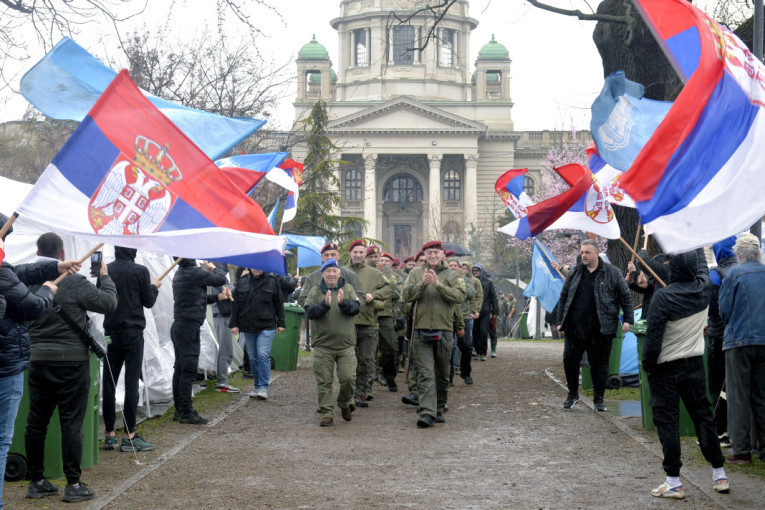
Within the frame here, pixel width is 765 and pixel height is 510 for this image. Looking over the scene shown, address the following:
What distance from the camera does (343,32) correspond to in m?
90.8

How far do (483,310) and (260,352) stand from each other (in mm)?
7472

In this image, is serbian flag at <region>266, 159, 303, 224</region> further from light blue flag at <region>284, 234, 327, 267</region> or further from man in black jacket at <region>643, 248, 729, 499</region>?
man in black jacket at <region>643, 248, 729, 499</region>

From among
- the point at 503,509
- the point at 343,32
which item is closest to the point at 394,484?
the point at 503,509

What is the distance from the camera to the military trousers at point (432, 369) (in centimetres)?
1072

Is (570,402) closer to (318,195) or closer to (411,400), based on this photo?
(411,400)

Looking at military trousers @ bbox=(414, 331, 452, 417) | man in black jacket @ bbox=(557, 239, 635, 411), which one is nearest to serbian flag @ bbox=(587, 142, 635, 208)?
man in black jacket @ bbox=(557, 239, 635, 411)

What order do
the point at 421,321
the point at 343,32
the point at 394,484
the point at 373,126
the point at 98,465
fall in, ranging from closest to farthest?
1. the point at 394,484
2. the point at 98,465
3. the point at 421,321
4. the point at 373,126
5. the point at 343,32

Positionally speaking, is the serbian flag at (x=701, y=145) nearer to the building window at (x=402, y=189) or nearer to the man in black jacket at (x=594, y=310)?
the man in black jacket at (x=594, y=310)

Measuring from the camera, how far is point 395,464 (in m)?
8.49

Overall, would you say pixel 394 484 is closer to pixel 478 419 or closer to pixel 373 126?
pixel 478 419

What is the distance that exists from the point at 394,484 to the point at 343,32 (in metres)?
86.0

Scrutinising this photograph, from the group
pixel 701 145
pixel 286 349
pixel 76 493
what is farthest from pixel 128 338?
pixel 286 349

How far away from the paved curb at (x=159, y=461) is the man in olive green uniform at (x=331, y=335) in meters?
1.25

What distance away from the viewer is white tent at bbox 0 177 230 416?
1013 cm
